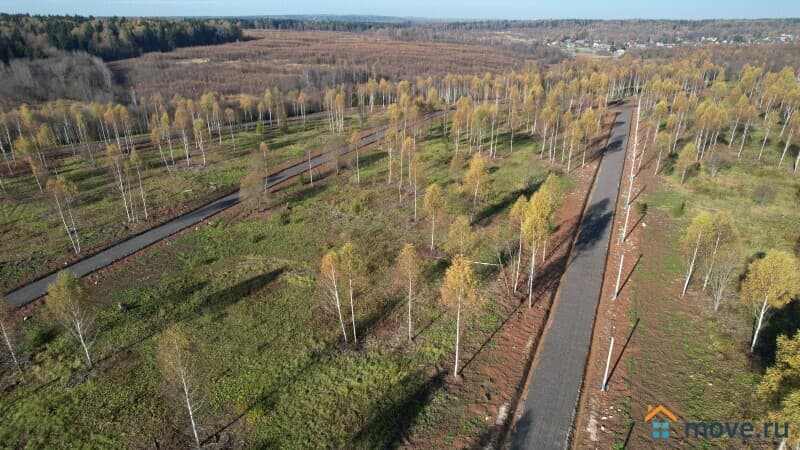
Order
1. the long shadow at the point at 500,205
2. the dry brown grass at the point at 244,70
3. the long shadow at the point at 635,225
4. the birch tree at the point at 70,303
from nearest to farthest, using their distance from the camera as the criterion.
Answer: the birch tree at the point at 70,303 → the long shadow at the point at 635,225 → the long shadow at the point at 500,205 → the dry brown grass at the point at 244,70

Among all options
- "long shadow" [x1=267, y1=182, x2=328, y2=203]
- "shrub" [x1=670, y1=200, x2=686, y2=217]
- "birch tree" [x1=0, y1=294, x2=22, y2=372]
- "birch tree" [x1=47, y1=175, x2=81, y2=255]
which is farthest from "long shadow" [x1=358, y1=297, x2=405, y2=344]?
"shrub" [x1=670, y1=200, x2=686, y2=217]

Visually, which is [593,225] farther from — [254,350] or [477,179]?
[254,350]

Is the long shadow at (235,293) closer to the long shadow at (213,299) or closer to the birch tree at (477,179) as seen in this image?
the long shadow at (213,299)

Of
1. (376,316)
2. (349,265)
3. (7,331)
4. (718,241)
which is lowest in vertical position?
(376,316)

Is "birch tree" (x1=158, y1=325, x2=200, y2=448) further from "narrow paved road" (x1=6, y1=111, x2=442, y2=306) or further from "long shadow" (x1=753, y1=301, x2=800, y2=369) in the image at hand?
"long shadow" (x1=753, y1=301, x2=800, y2=369)

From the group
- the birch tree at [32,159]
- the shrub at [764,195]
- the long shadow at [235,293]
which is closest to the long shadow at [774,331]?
the shrub at [764,195]

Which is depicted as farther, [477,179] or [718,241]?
[477,179]

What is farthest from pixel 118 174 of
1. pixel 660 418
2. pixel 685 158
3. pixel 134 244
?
pixel 685 158
